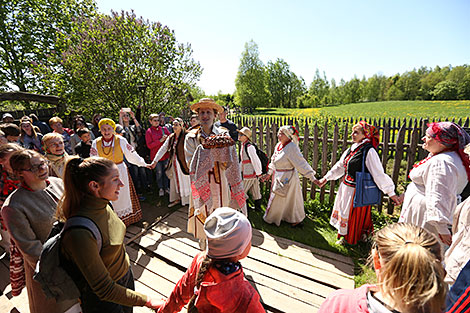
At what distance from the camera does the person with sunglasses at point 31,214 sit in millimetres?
1729

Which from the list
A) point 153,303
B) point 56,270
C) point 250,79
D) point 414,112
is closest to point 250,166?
point 153,303

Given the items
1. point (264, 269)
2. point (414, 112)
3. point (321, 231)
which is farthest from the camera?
point (414, 112)

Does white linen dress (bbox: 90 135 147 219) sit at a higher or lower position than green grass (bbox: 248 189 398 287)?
higher

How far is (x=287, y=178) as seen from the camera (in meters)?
4.30

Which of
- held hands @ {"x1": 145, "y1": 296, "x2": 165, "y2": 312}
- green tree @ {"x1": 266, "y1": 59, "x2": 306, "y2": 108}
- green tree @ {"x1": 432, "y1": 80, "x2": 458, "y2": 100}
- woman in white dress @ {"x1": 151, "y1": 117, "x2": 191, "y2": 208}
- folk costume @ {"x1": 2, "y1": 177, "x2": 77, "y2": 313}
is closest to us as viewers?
held hands @ {"x1": 145, "y1": 296, "x2": 165, "y2": 312}

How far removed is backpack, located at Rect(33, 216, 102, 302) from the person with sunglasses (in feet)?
1.47

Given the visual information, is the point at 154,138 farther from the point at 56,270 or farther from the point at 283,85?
the point at 283,85

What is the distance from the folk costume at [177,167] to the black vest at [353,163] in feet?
9.87

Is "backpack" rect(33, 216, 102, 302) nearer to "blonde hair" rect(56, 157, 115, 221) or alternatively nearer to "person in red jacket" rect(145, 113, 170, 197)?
"blonde hair" rect(56, 157, 115, 221)

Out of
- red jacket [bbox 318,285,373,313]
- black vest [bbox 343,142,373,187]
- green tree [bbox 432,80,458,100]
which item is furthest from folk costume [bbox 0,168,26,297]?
green tree [bbox 432,80,458,100]

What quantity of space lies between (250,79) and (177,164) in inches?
1868

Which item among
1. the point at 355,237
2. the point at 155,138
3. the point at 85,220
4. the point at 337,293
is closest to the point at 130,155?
the point at 155,138

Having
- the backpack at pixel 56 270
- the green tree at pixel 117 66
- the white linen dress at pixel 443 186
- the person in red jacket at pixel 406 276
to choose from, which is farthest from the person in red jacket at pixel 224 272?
the green tree at pixel 117 66

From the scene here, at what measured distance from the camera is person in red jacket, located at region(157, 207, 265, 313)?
1.35 metres
